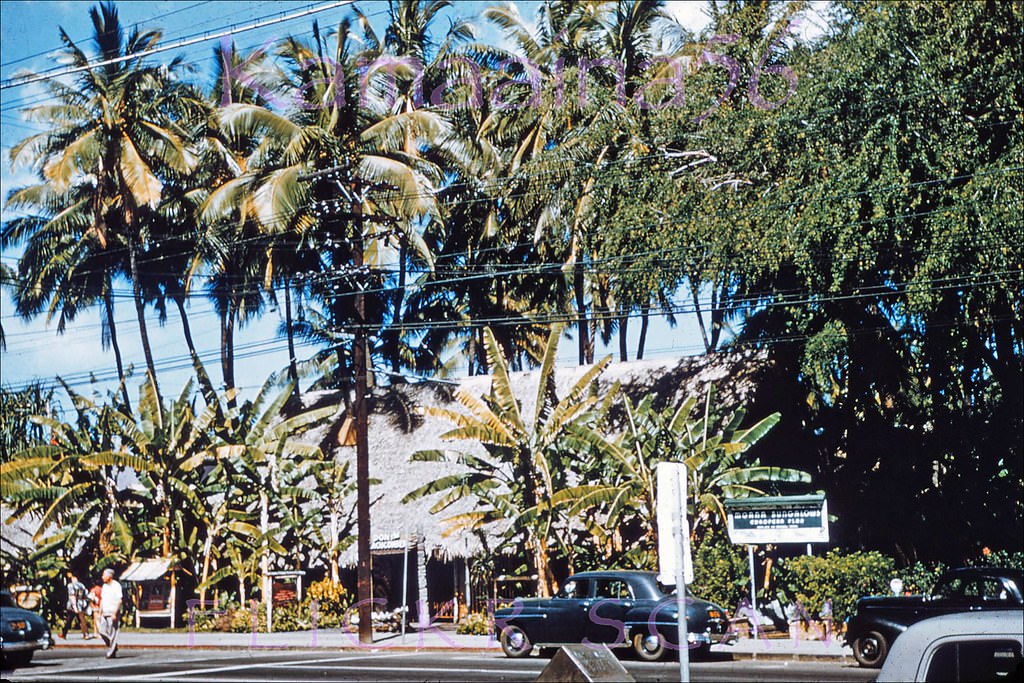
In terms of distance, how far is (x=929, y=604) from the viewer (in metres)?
16.7

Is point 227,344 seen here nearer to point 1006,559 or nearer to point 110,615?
point 110,615

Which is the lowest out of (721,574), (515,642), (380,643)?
(380,643)

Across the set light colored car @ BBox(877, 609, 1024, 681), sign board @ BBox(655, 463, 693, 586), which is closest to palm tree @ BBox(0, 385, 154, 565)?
sign board @ BBox(655, 463, 693, 586)

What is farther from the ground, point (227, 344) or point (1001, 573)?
point (227, 344)

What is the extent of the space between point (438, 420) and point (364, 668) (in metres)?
16.4

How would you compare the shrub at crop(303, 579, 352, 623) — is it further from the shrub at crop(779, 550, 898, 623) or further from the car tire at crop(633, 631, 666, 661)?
the car tire at crop(633, 631, 666, 661)

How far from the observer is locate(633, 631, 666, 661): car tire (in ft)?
62.2

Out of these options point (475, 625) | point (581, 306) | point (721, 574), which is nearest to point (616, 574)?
point (721, 574)

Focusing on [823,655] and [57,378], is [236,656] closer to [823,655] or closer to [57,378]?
[823,655]

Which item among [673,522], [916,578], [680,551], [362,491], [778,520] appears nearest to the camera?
[680,551]

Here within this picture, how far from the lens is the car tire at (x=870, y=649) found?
17.3 meters

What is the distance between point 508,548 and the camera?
28.6 meters

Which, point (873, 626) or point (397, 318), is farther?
point (397, 318)

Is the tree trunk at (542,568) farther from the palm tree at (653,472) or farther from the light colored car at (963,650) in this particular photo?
the light colored car at (963,650)
